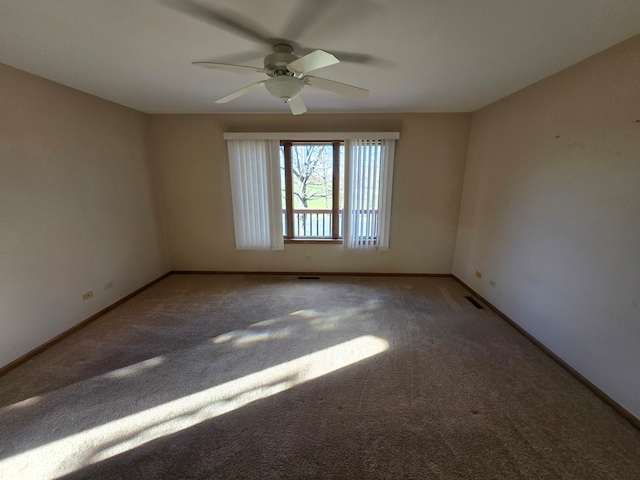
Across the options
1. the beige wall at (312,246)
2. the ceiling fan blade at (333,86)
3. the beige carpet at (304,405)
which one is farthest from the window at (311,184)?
the ceiling fan blade at (333,86)

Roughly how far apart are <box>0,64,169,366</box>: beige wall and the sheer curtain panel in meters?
1.26

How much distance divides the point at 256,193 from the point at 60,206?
205 centimetres

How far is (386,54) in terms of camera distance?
5.97 feet

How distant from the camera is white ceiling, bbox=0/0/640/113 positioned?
132 cm

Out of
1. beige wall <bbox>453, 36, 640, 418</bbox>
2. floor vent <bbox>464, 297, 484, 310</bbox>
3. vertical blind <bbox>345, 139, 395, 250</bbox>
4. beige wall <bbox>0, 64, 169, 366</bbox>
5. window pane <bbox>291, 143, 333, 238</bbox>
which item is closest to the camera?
beige wall <bbox>453, 36, 640, 418</bbox>

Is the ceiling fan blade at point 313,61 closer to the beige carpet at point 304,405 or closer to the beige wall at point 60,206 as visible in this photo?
the beige carpet at point 304,405

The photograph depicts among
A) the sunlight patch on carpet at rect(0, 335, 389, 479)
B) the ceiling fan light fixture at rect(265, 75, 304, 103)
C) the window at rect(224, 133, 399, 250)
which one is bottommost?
the sunlight patch on carpet at rect(0, 335, 389, 479)

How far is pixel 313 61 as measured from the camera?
4.78ft

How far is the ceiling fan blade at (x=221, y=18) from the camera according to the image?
51.2 inches

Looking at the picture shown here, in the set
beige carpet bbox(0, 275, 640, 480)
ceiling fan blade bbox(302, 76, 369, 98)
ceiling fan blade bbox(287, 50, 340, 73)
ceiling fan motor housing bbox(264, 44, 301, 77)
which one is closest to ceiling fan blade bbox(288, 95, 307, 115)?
ceiling fan blade bbox(302, 76, 369, 98)

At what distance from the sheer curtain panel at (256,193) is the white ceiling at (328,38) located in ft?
3.73

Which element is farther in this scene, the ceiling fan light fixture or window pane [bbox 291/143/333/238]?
window pane [bbox 291/143/333/238]

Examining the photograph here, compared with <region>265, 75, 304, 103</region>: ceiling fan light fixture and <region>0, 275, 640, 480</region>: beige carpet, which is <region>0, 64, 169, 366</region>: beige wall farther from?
<region>265, 75, 304, 103</region>: ceiling fan light fixture

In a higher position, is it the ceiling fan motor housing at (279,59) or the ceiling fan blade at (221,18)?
the ceiling fan blade at (221,18)
